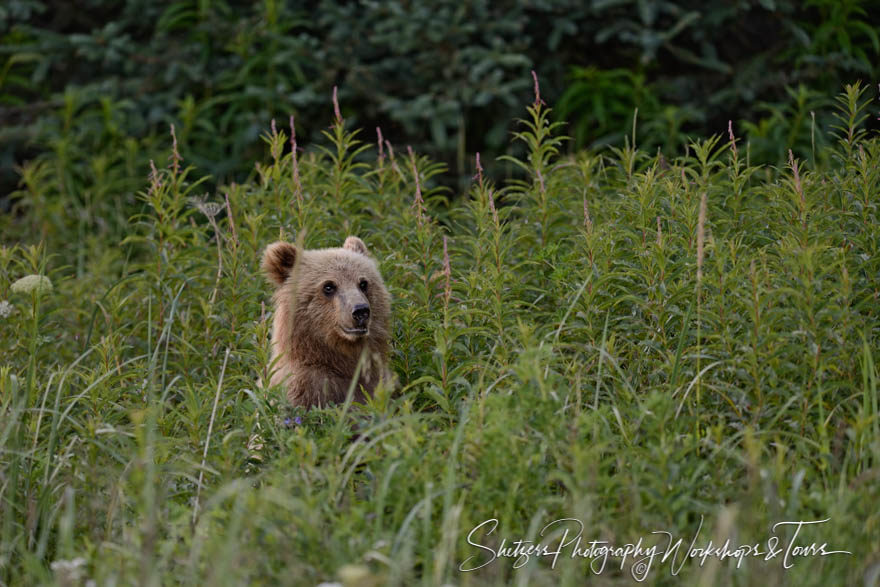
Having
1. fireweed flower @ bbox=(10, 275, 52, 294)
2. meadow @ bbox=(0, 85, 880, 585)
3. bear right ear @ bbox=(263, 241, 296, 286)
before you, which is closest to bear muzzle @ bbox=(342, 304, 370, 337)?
meadow @ bbox=(0, 85, 880, 585)

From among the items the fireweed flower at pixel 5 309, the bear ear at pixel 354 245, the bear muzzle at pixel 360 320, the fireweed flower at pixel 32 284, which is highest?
the bear ear at pixel 354 245

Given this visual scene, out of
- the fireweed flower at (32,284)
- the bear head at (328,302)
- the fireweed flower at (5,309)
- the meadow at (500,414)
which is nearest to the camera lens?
the meadow at (500,414)

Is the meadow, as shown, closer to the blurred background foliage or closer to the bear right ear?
the bear right ear

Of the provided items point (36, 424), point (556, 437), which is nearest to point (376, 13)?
point (36, 424)

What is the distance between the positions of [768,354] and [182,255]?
11.0ft

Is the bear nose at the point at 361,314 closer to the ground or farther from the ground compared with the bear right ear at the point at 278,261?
closer to the ground

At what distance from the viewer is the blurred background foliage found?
8648mm

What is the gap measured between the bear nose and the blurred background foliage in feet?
12.0

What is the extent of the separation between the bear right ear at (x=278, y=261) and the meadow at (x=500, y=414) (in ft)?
0.76

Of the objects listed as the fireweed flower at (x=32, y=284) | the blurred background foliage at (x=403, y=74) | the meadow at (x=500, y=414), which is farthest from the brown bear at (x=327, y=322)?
the blurred background foliage at (x=403, y=74)

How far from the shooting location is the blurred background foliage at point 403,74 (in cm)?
865

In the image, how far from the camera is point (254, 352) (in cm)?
489

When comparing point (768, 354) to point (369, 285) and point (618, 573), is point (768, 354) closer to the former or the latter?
point (618, 573)

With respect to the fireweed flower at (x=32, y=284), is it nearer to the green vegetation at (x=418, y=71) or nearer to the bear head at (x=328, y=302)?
the bear head at (x=328, y=302)
